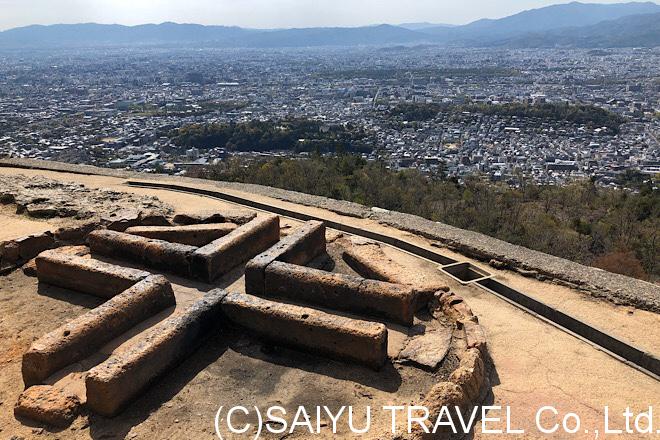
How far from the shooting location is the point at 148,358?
19.3 ft

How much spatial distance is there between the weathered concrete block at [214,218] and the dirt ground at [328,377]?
277cm

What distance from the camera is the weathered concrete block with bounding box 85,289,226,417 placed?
5.44 meters

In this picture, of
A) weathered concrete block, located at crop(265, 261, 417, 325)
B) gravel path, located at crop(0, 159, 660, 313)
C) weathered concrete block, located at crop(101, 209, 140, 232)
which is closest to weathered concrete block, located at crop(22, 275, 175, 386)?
weathered concrete block, located at crop(265, 261, 417, 325)

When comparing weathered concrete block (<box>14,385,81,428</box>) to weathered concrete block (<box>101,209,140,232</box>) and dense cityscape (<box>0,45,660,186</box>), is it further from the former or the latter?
dense cityscape (<box>0,45,660,186</box>)

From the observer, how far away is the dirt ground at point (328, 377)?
5.49 metres

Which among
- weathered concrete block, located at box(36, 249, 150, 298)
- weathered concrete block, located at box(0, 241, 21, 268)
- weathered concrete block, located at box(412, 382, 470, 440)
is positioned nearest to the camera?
weathered concrete block, located at box(412, 382, 470, 440)

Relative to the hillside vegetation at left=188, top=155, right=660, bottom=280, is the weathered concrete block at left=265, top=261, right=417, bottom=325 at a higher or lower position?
higher

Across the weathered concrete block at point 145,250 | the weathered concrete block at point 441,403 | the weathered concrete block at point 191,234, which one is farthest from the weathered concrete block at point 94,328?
the weathered concrete block at point 441,403

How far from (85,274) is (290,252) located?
3.04 meters

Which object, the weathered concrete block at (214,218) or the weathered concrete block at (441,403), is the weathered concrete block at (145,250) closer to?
the weathered concrete block at (214,218)

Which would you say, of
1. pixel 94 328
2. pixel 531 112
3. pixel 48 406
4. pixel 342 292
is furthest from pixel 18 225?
pixel 531 112

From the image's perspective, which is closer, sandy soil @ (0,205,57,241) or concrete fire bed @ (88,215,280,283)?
concrete fire bed @ (88,215,280,283)

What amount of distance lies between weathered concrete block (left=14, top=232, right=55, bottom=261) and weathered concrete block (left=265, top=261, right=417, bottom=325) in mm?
4484

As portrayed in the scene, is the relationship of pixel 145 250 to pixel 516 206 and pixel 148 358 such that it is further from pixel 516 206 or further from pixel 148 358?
pixel 516 206
